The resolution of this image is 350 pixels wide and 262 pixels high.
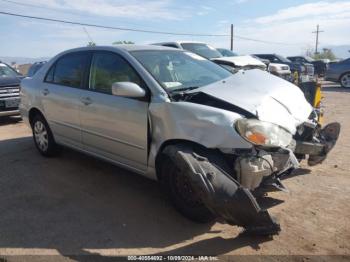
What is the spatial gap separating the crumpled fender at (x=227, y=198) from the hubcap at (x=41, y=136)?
340cm

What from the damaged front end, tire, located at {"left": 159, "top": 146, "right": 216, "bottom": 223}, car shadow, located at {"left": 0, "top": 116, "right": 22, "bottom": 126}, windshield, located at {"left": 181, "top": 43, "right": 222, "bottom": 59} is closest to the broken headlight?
the damaged front end

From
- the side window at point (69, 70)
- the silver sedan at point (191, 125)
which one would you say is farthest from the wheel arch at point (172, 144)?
the side window at point (69, 70)

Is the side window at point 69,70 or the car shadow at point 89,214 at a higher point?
the side window at point 69,70

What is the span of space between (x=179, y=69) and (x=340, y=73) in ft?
48.2

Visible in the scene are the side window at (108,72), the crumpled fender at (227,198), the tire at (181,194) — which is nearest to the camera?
the crumpled fender at (227,198)

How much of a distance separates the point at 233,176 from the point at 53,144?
3.46m

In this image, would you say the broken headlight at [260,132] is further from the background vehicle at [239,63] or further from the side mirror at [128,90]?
the background vehicle at [239,63]

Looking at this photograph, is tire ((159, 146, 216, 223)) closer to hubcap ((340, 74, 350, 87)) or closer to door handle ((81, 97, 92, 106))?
door handle ((81, 97, 92, 106))

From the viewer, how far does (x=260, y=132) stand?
11.1ft

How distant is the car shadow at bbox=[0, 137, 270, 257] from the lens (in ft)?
11.3

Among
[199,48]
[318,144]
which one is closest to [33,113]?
[318,144]

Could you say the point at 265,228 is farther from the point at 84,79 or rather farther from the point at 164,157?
the point at 84,79

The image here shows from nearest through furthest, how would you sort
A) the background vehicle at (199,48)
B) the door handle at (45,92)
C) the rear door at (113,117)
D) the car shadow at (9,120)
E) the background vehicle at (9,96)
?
the rear door at (113,117) < the door handle at (45,92) < the background vehicle at (9,96) < the car shadow at (9,120) < the background vehicle at (199,48)

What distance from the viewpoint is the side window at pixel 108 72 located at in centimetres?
431
